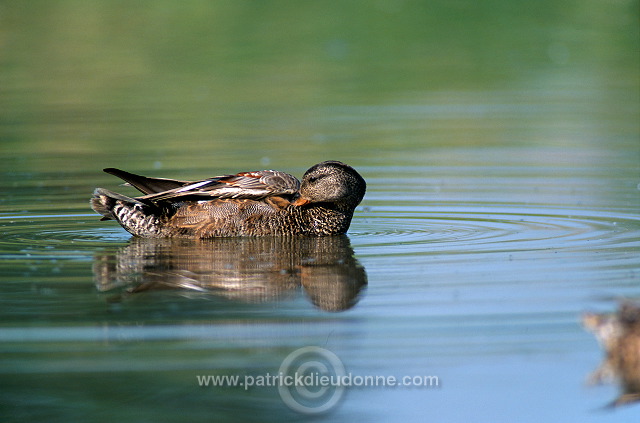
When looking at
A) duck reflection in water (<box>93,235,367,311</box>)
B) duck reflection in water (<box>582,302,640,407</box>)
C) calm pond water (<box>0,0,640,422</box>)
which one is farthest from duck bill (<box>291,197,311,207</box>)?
duck reflection in water (<box>582,302,640,407</box>)

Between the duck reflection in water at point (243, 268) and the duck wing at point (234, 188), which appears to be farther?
the duck wing at point (234, 188)

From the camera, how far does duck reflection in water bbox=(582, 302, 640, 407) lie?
496 cm

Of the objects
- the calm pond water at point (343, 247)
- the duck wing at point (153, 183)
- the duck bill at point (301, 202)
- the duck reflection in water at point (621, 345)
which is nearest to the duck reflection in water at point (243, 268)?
the calm pond water at point (343, 247)

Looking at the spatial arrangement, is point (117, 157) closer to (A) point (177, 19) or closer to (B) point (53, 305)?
(B) point (53, 305)

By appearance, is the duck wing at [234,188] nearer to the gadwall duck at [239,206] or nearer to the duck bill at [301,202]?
the gadwall duck at [239,206]

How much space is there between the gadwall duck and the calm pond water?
0.62 feet

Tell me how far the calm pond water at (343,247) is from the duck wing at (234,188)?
1.24 feet

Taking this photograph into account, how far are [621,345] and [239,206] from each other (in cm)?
437

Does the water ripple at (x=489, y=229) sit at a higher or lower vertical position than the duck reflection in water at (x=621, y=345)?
higher

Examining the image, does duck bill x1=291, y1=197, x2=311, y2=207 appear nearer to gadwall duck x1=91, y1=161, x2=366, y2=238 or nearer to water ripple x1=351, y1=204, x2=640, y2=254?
gadwall duck x1=91, y1=161, x2=366, y2=238

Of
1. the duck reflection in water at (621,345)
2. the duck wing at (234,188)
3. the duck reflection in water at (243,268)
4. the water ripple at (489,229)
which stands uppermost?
the duck wing at (234,188)

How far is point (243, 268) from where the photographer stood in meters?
7.66

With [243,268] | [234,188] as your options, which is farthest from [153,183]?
[243,268]

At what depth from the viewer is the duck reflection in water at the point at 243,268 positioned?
6.98 meters
